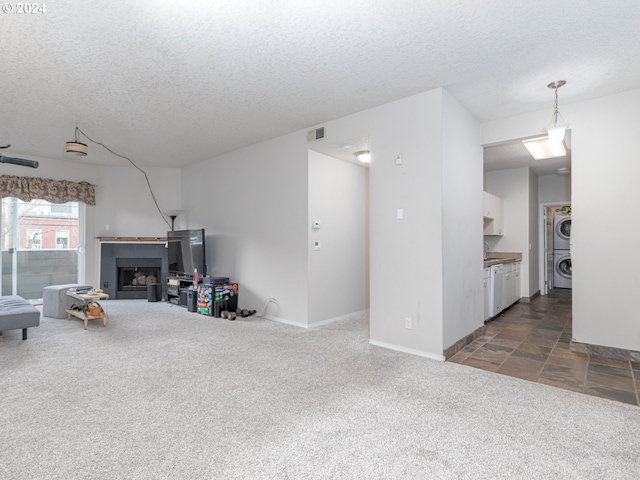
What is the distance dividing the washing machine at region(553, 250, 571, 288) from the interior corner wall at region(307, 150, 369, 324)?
574 cm

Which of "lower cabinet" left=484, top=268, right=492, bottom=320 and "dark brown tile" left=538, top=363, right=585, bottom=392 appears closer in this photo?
"dark brown tile" left=538, top=363, right=585, bottom=392

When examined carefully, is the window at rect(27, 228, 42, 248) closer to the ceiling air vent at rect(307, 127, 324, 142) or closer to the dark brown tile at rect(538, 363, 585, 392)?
the ceiling air vent at rect(307, 127, 324, 142)

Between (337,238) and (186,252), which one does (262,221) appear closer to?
(337,238)

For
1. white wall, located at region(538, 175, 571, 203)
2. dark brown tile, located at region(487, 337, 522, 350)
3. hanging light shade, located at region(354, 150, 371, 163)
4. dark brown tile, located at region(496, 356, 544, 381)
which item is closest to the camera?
dark brown tile, located at region(496, 356, 544, 381)

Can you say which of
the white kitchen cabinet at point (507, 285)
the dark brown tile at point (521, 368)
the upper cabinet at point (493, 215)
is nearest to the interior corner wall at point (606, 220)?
the dark brown tile at point (521, 368)

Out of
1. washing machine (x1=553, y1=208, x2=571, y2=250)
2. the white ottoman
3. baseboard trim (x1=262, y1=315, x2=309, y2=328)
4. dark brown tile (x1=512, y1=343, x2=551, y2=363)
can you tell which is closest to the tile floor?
dark brown tile (x1=512, y1=343, x2=551, y2=363)

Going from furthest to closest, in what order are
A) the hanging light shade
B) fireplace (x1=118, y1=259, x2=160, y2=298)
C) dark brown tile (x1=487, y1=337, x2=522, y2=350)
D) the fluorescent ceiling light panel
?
fireplace (x1=118, y1=259, x2=160, y2=298)
the hanging light shade
the fluorescent ceiling light panel
dark brown tile (x1=487, y1=337, x2=522, y2=350)

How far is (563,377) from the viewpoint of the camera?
113 inches

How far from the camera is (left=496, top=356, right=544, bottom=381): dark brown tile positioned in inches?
115

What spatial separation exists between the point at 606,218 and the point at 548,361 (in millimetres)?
1513

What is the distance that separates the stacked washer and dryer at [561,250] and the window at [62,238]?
10.4 meters

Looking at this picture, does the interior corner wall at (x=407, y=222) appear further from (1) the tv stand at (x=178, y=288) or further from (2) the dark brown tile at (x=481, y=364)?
(1) the tv stand at (x=178, y=288)

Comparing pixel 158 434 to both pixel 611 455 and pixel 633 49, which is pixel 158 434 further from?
pixel 633 49

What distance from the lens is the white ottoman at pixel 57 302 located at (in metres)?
5.02
